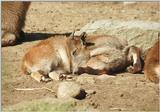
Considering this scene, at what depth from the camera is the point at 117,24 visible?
10.9 metres

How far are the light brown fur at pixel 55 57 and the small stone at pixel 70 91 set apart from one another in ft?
4.12

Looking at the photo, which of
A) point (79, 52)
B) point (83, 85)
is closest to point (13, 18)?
point (79, 52)

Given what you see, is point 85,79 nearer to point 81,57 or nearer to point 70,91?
point 81,57

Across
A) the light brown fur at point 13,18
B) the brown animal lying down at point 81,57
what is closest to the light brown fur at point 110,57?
the brown animal lying down at point 81,57

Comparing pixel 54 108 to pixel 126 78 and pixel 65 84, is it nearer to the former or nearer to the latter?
pixel 65 84

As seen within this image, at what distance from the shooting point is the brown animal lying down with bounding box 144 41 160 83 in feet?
27.6

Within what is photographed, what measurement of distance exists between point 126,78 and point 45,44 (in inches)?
58.5

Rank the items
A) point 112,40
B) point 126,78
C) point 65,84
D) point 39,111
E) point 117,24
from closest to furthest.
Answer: point 39,111 < point 65,84 < point 126,78 < point 112,40 < point 117,24

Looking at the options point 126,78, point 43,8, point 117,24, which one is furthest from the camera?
point 43,8

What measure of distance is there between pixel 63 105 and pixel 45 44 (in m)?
2.58

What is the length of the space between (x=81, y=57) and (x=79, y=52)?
3.8 inches

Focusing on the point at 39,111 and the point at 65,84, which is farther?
the point at 65,84

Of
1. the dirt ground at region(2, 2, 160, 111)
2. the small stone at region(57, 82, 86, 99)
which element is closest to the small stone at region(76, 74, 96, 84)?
the dirt ground at region(2, 2, 160, 111)

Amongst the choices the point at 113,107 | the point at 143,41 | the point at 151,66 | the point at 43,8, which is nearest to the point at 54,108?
the point at 113,107
